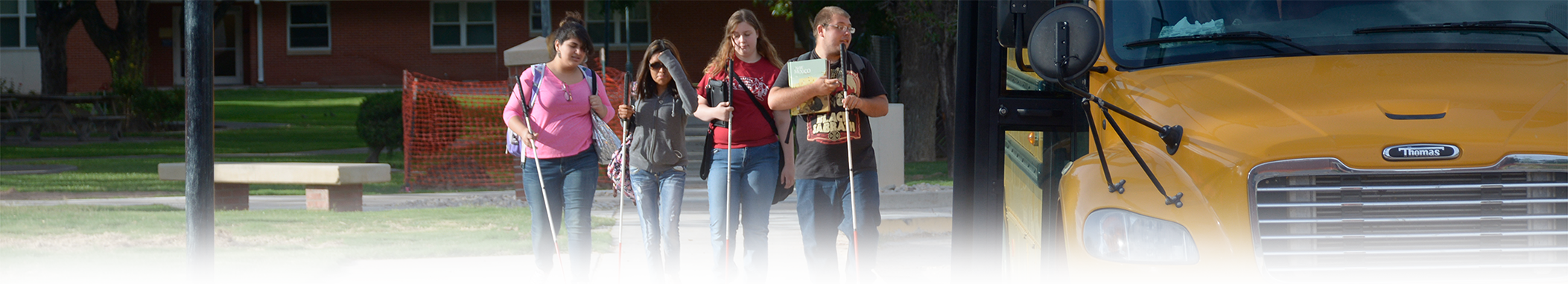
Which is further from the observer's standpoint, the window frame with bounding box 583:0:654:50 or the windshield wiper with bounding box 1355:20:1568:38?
the window frame with bounding box 583:0:654:50

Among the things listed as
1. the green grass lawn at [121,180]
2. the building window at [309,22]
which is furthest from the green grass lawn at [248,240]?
the building window at [309,22]

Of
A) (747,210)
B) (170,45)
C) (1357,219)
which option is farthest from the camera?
(170,45)

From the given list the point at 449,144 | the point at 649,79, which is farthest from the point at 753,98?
the point at 449,144

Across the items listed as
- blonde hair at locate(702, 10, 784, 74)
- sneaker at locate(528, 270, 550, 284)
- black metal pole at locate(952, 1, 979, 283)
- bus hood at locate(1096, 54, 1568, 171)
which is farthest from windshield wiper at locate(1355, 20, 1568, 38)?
sneaker at locate(528, 270, 550, 284)

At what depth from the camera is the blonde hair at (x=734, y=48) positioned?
5.99 meters

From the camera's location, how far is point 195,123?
4.64 m

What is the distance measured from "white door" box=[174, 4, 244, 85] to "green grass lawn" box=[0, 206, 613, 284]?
26.4 meters

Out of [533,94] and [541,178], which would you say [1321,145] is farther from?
[533,94]

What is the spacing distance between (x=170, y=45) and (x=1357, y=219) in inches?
1508

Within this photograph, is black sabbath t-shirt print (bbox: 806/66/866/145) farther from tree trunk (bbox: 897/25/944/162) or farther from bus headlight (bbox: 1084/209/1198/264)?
tree trunk (bbox: 897/25/944/162)

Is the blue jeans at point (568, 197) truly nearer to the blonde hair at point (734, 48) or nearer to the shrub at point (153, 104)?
the blonde hair at point (734, 48)

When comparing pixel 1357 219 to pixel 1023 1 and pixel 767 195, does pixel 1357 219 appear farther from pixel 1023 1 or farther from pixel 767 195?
pixel 767 195

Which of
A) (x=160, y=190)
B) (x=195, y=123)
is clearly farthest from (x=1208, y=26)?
(x=160, y=190)

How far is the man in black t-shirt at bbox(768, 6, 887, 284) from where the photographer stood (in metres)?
5.86
